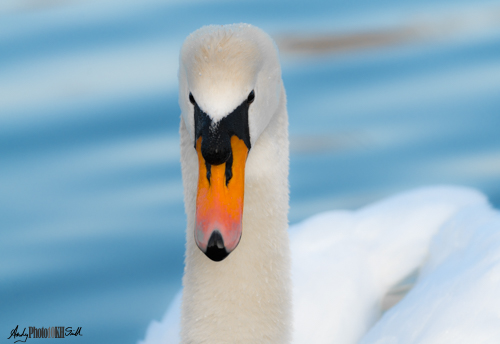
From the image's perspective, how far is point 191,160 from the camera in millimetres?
2791

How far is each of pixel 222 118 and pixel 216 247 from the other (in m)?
0.35

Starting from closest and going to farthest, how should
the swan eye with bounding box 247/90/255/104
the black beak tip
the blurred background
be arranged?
A: the black beak tip < the swan eye with bounding box 247/90/255/104 < the blurred background

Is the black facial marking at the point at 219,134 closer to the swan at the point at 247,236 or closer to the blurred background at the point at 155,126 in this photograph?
the swan at the point at 247,236

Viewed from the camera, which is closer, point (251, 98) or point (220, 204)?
point (220, 204)

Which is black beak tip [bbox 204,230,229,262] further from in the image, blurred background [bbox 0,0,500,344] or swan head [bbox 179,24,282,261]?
blurred background [bbox 0,0,500,344]

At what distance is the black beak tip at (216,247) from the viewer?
231cm

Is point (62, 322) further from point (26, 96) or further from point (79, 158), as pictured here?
point (26, 96)

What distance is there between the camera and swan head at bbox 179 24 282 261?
7.71 feet

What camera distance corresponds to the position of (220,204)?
237cm

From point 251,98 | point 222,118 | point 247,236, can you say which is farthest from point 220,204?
point 247,236

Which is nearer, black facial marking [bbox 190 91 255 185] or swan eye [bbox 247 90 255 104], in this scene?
black facial marking [bbox 190 91 255 185]

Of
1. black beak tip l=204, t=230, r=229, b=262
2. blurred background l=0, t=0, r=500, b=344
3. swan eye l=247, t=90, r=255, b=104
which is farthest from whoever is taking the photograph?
blurred background l=0, t=0, r=500, b=344

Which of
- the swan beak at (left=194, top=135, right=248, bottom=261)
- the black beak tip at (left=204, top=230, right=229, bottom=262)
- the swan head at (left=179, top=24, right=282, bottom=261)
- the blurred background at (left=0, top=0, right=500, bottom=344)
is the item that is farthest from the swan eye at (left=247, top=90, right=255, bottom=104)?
the blurred background at (left=0, top=0, right=500, bottom=344)

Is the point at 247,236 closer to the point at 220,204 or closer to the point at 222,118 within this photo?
the point at 220,204
